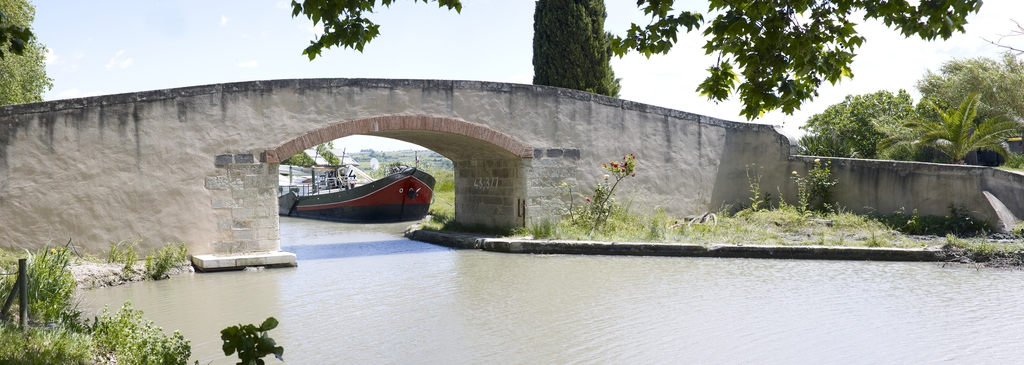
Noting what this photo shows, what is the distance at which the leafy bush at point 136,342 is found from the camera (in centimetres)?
457

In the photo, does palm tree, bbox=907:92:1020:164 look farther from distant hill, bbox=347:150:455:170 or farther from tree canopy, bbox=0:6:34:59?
distant hill, bbox=347:150:455:170

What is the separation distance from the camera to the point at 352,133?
463 inches

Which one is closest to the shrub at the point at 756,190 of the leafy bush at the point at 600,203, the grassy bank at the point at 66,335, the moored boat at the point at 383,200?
the leafy bush at the point at 600,203

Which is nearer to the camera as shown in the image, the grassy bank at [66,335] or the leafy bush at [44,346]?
the leafy bush at [44,346]

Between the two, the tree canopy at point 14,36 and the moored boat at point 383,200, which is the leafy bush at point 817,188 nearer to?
Result: the moored boat at point 383,200

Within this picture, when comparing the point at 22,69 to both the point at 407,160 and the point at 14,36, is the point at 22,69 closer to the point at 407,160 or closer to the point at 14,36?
the point at 14,36

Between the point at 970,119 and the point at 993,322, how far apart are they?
28.0 feet

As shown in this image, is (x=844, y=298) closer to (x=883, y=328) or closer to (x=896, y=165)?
(x=883, y=328)

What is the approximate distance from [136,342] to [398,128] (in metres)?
7.62

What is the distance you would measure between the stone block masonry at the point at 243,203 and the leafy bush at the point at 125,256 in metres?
1.08

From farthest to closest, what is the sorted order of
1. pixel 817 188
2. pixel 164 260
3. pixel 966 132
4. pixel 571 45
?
pixel 571 45 → pixel 817 188 → pixel 966 132 → pixel 164 260

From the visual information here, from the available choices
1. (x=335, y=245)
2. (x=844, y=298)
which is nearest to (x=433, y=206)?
(x=335, y=245)

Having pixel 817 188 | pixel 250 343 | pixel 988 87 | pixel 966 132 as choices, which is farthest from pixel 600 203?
pixel 988 87

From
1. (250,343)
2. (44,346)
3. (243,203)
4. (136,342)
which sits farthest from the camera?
(243,203)
